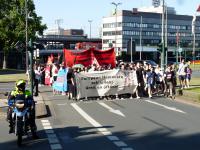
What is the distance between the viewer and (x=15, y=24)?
77.7 meters

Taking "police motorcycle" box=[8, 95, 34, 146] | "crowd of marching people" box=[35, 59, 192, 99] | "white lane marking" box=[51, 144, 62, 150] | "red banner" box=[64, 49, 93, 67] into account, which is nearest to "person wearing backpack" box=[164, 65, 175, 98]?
"crowd of marching people" box=[35, 59, 192, 99]

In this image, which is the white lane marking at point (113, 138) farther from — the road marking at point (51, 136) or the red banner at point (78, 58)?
the red banner at point (78, 58)

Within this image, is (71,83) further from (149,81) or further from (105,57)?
(105,57)

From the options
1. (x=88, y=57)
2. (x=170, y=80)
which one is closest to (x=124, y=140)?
(x=170, y=80)

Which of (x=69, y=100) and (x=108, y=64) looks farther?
(x=108, y=64)

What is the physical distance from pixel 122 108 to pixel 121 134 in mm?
7698

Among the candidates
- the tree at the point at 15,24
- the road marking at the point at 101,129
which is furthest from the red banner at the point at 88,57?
the tree at the point at 15,24

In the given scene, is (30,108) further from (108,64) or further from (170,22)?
(170,22)

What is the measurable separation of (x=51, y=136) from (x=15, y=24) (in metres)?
65.2

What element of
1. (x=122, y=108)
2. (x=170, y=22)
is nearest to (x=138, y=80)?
(x=122, y=108)

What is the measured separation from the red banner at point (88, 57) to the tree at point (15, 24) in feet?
144

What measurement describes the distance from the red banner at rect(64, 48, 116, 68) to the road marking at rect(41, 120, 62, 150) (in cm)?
1365

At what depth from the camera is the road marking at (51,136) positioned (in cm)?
1232

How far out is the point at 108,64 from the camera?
31.9 metres
